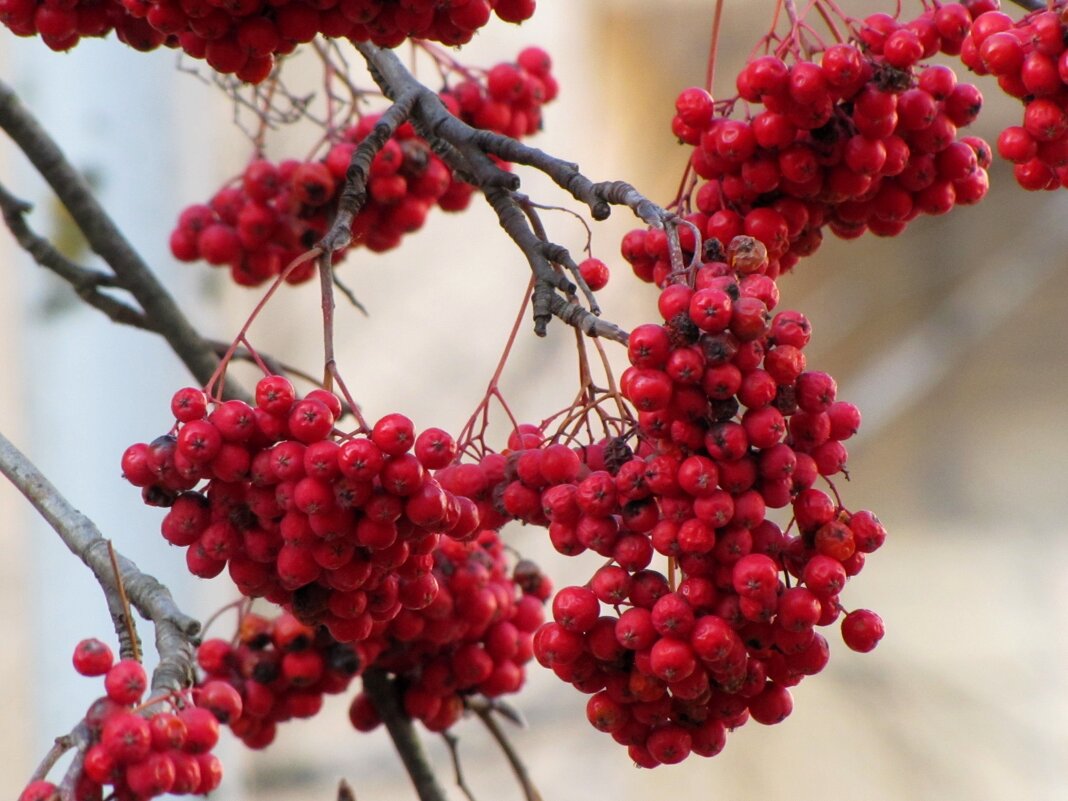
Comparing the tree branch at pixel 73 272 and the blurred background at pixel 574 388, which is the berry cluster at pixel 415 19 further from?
the blurred background at pixel 574 388

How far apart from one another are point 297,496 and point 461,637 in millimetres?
320

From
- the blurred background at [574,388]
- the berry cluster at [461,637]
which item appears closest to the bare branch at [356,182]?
the berry cluster at [461,637]

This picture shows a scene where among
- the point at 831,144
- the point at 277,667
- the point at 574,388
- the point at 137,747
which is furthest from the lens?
the point at 574,388

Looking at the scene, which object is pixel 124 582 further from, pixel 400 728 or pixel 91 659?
pixel 400 728

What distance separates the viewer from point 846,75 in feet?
1.90

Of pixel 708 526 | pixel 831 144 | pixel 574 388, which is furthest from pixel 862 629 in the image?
pixel 574 388

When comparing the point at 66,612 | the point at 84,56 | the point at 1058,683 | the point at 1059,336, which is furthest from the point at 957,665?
the point at 84,56

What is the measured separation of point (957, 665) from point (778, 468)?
100 inches

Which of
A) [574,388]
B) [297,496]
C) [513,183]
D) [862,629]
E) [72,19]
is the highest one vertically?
[574,388]

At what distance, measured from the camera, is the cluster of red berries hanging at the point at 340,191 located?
832 mm

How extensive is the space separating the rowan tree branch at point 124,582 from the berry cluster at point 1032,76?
1.39 feet

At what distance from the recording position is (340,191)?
2.75ft

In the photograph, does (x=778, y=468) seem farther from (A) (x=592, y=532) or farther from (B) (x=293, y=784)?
(B) (x=293, y=784)

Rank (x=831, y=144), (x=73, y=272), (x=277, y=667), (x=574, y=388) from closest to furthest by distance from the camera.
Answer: (x=831, y=144), (x=277, y=667), (x=73, y=272), (x=574, y=388)
